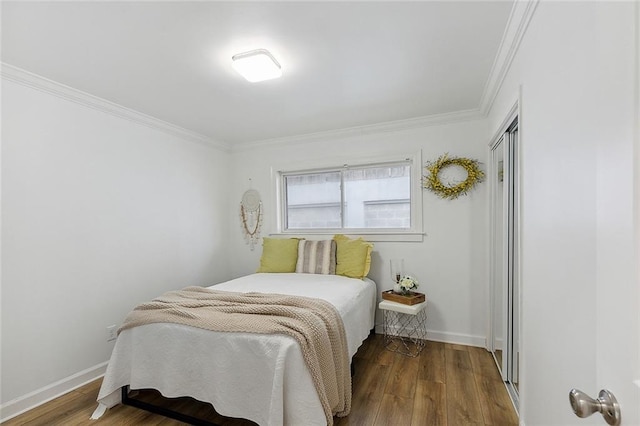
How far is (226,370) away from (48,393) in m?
1.62

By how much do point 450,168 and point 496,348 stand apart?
5.91 ft

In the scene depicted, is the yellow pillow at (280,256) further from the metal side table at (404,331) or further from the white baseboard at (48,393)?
the white baseboard at (48,393)

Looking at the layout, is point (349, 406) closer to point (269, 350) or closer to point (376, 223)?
point (269, 350)

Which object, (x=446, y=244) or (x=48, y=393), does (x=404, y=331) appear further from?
(x=48, y=393)

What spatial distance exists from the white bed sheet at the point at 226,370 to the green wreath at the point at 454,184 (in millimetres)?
1609

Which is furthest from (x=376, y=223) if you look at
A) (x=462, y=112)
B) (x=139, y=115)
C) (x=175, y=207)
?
(x=139, y=115)

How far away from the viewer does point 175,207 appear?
336 centimetres

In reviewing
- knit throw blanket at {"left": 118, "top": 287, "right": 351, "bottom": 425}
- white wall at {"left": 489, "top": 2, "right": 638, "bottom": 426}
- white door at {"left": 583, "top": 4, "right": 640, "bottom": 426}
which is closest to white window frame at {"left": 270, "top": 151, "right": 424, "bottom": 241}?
knit throw blanket at {"left": 118, "top": 287, "right": 351, "bottom": 425}

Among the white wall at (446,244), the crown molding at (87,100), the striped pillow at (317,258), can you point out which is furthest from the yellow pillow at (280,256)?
the crown molding at (87,100)

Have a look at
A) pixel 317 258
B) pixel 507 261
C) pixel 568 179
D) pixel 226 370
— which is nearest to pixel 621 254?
pixel 568 179

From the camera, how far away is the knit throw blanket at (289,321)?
169cm

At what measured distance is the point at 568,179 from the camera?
1.11 metres

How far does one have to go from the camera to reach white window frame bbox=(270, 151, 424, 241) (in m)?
3.27

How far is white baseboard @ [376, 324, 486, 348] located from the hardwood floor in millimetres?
316
